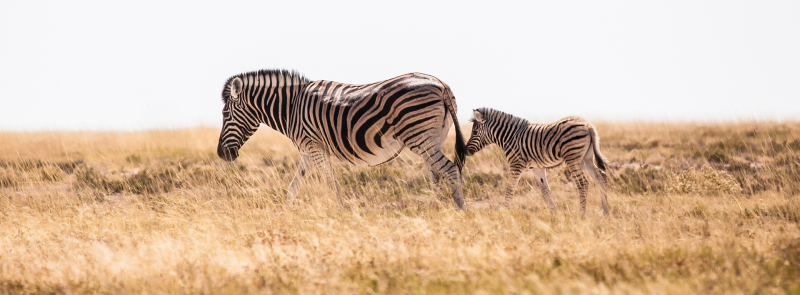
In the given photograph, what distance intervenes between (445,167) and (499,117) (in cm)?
225

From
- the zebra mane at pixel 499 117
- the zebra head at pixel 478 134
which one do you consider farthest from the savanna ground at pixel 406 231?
the zebra mane at pixel 499 117

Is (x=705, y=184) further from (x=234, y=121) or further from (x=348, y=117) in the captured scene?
(x=234, y=121)

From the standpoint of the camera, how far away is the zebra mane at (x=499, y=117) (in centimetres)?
977

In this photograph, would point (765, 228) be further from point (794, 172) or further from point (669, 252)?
point (794, 172)

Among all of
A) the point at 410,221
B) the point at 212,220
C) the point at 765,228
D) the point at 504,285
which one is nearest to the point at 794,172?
the point at 765,228

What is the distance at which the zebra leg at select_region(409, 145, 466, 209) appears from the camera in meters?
8.22

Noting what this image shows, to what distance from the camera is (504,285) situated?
444 centimetres

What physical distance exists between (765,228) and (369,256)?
544cm

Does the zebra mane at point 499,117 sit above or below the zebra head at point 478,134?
above

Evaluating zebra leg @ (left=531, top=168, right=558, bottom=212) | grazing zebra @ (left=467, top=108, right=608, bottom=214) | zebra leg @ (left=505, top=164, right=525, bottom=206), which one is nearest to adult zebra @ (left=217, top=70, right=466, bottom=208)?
zebra leg @ (left=505, top=164, right=525, bottom=206)

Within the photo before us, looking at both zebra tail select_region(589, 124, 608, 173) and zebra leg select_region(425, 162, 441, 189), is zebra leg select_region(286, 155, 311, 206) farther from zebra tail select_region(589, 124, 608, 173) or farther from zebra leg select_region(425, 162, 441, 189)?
zebra tail select_region(589, 124, 608, 173)

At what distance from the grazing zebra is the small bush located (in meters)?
2.14

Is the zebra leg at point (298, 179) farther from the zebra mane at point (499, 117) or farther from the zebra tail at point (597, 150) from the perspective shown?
the zebra tail at point (597, 150)

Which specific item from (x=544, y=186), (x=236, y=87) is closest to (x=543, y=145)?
(x=544, y=186)
